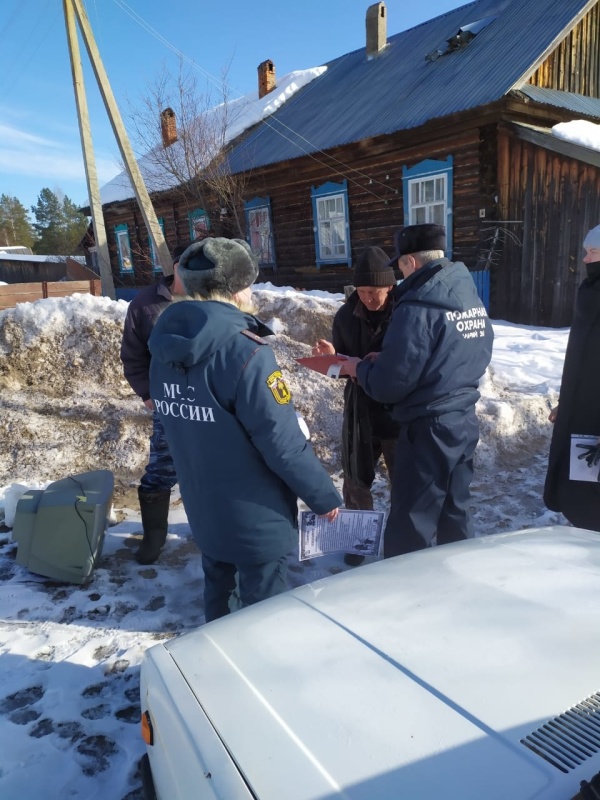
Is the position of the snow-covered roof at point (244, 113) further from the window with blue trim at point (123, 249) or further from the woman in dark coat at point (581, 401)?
the woman in dark coat at point (581, 401)

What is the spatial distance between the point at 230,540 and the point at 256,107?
17745 mm

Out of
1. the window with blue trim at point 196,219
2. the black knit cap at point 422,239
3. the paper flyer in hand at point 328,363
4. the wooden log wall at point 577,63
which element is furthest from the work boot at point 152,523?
the window with blue trim at point 196,219

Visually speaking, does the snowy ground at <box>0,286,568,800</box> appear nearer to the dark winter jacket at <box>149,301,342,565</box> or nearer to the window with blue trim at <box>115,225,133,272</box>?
the dark winter jacket at <box>149,301,342,565</box>

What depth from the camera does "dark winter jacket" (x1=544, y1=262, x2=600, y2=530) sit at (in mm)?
2414

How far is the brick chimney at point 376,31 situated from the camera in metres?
15.1

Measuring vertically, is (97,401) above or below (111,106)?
below

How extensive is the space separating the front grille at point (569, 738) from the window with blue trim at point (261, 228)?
14.8m

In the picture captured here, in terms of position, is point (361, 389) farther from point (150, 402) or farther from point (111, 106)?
point (111, 106)

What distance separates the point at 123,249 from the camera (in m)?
21.4

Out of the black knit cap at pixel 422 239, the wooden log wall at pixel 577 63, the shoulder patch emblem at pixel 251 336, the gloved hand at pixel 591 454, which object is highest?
the wooden log wall at pixel 577 63

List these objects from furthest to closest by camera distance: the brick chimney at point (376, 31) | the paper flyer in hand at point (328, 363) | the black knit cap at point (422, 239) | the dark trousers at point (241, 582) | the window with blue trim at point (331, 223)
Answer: the brick chimney at point (376, 31), the window with blue trim at point (331, 223), the paper flyer in hand at point (328, 363), the black knit cap at point (422, 239), the dark trousers at point (241, 582)

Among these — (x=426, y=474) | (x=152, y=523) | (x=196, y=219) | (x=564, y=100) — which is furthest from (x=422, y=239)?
(x=196, y=219)

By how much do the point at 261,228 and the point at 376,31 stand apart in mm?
6497

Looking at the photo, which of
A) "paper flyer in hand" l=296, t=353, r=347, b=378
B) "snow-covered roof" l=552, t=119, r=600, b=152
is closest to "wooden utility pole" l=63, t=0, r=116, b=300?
"paper flyer in hand" l=296, t=353, r=347, b=378
